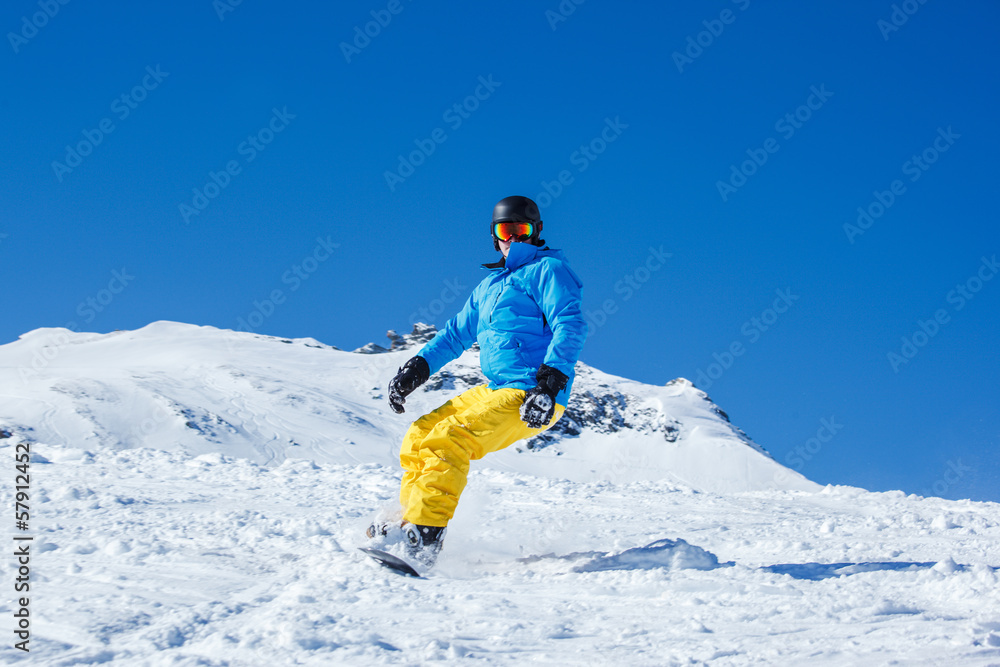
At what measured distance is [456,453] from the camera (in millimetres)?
3420

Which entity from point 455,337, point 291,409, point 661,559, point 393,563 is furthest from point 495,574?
point 291,409

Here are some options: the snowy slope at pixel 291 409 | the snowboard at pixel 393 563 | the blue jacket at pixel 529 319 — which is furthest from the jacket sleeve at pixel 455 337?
the snowy slope at pixel 291 409

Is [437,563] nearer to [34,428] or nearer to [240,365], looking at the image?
[34,428]

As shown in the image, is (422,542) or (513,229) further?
(513,229)

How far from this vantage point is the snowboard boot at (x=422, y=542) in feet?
10.7

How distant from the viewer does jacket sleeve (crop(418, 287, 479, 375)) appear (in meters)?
4.36

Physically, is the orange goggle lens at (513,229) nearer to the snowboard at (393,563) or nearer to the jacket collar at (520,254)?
the jacket collar at (520,254)

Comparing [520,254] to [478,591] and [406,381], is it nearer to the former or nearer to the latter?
[406,381]

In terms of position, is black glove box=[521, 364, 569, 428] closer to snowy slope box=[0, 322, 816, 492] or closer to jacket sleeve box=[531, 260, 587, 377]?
jacket sleeve box=[531, 260, 587, 377]

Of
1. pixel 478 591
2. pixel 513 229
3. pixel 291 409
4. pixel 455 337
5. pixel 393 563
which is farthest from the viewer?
pixel 291 409

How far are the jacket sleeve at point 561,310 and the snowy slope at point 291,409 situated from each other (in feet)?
62.1

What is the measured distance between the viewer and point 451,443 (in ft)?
11.2

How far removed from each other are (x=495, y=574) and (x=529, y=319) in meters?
1.35

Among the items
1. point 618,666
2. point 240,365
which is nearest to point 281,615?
point 618,666
